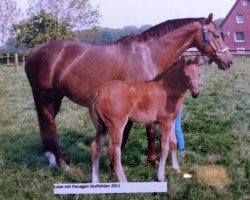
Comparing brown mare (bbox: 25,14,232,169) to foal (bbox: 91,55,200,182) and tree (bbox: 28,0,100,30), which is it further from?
tree (bbox: 28,0,100,30)


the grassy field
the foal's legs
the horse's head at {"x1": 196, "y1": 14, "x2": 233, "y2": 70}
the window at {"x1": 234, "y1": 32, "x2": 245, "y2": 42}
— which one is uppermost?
the window at {"x1": 234, "y1": 32, "x2": 245, "y2": 42}

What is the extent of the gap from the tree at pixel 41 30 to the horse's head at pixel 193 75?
25.4 m

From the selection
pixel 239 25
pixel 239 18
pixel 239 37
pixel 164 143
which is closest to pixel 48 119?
pixel 164 143

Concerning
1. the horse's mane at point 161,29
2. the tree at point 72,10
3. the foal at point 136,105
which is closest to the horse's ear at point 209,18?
the horse's mane at point 161,29

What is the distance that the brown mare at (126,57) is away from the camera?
580 cm

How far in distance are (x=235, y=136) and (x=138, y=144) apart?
1.88m

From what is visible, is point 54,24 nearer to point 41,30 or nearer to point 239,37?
point 41,30

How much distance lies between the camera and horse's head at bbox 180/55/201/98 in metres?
4.57

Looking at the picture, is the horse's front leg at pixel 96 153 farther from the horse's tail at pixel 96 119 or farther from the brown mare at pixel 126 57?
the brown mare at pixel 126 57

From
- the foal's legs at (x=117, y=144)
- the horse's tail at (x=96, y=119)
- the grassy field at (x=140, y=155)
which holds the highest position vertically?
the horse's tail at (x=96, y=119)

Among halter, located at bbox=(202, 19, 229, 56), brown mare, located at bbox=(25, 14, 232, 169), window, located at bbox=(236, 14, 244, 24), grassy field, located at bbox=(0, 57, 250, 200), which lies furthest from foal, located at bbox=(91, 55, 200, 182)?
window, located at bbox=(236, 14, 244, 24)

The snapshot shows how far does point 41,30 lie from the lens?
31.2m

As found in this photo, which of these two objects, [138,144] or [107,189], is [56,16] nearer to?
[138,144]

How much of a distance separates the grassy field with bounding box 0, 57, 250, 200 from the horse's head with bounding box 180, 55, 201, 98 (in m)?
1.28
